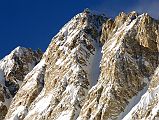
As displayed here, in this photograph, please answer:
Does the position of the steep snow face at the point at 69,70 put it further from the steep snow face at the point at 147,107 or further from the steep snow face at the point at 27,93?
the steep snow face at the point at 147,107

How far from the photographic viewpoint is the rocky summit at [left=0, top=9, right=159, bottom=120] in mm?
128500

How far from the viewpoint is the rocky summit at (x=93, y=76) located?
12850 centimetres

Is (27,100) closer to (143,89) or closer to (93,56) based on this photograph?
(93,56)

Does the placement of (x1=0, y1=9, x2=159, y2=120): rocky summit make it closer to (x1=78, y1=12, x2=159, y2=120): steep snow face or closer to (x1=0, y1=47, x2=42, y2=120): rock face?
(x1=78, y1=12, x2=159, y2=120): steep snow face

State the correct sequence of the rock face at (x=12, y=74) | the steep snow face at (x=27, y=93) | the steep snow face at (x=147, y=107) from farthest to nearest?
the rock face at (x=12, y=74) < the steep snow face at (x=27, y=93) < the steep snow face at (x=147, y=107)

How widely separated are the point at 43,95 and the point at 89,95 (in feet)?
88.5

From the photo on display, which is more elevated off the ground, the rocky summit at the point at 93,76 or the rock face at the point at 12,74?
the rock face at the point at 12,74

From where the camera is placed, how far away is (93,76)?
488 feet

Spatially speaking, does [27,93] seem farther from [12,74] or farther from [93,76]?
[93,76]

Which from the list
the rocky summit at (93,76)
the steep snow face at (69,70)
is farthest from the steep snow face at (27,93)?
the steep snow face at (69,70)

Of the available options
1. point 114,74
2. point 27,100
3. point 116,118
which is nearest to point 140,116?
point 116,118

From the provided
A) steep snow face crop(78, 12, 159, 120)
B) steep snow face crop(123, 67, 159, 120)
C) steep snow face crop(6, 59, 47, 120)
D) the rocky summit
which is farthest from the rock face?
steep snow face crop(123, 67, 159, 120)

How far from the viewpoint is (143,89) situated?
129 metres

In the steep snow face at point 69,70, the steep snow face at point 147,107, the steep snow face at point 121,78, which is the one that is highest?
the steep snow face at point 69,70
